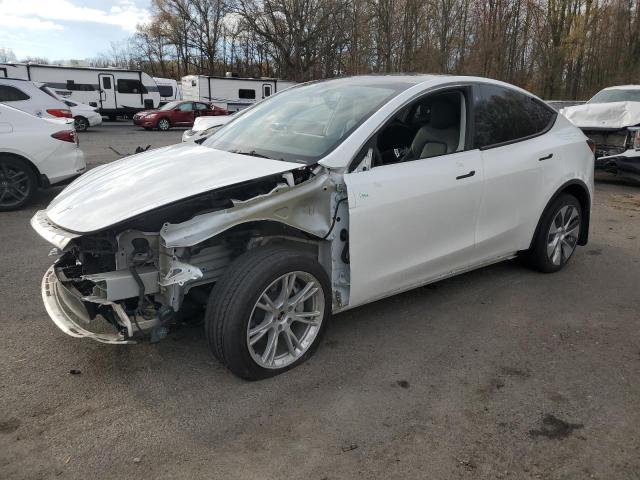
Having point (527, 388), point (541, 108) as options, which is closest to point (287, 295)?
point (527, 388)

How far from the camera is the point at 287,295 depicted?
119 inches

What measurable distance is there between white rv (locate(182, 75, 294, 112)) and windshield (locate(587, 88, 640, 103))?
22.1 metres

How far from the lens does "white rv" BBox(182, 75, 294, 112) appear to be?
30.4 meters

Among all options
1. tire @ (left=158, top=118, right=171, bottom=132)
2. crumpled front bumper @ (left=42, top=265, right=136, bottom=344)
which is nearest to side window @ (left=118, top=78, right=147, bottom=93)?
tire @ (left=158, top=118, right=171, bottom=132)

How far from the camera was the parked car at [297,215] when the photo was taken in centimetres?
284

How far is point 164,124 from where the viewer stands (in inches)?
961

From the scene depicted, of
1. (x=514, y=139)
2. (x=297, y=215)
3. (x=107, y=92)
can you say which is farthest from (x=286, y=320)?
(x=107, y=92)

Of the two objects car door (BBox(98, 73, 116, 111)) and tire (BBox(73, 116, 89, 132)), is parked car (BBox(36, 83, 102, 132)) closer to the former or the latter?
tire (BBox(73, 116, 89, 132))

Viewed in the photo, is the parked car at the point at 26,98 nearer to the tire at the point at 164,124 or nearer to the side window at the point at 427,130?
the side window at the point at 427,130

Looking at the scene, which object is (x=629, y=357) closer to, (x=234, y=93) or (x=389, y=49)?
(x=234, y=93)

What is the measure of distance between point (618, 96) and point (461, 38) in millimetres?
21621

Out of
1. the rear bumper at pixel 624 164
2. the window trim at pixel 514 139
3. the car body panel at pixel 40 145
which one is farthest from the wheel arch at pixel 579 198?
the car body panel at pixel 40 145

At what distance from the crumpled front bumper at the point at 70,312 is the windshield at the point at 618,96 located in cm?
1091

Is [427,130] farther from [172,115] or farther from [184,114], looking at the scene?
[184,114]
